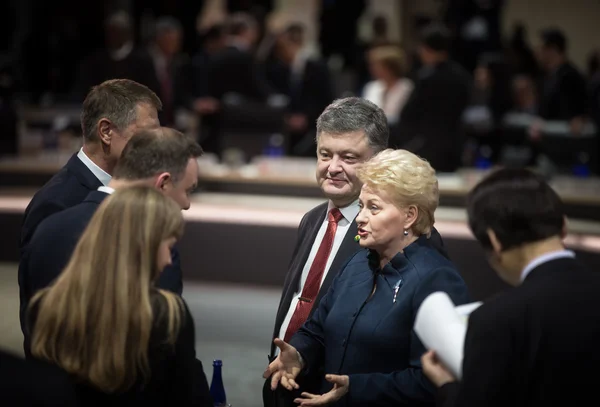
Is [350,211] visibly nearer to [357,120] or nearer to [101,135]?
[357,120]

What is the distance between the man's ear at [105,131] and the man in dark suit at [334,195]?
62 cm

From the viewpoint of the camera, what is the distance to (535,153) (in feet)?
25.5

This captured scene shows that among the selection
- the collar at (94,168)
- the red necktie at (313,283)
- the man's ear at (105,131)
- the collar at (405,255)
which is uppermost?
the man's ear at (105,131)

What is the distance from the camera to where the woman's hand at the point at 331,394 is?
7.51ft

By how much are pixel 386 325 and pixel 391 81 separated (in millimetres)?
4292

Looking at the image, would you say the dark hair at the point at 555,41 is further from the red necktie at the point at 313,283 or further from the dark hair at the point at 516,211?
the dark hair at the point at 516,211

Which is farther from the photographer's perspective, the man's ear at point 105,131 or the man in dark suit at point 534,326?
the man's ear at point 105,131

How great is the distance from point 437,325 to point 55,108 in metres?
6.16

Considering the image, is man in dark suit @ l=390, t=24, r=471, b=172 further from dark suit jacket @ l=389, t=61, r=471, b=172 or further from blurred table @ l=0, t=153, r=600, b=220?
blurred table @ l=0, t=153, r=600, b=220

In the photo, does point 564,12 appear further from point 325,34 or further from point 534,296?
point 534,296

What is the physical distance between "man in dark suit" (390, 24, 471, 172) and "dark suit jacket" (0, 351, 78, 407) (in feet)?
15.6

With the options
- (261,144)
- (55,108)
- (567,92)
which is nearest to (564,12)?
(567,92)

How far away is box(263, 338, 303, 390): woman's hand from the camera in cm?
246

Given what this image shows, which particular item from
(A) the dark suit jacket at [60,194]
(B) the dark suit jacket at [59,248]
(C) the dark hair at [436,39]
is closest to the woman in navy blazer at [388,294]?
(B) the dark suit jacket at [59,248]
